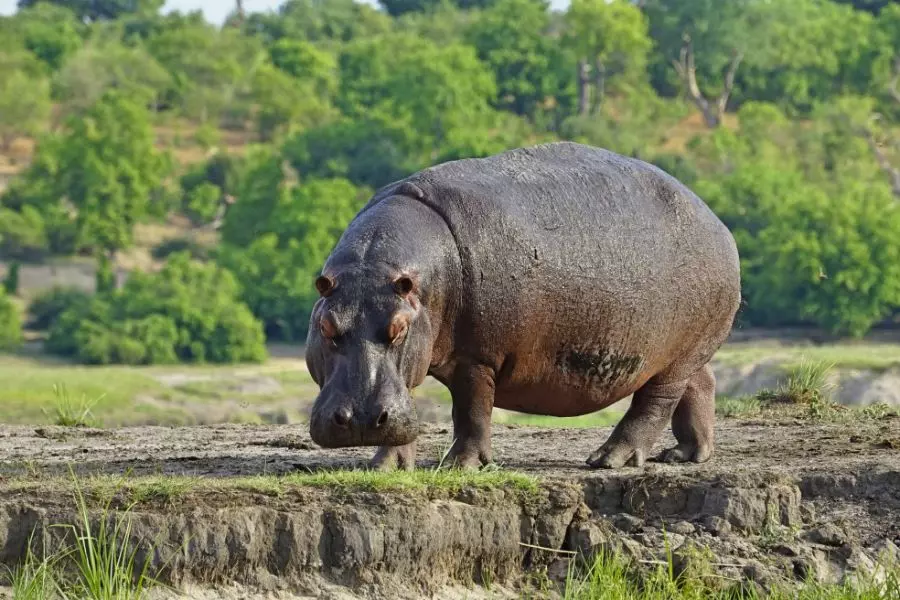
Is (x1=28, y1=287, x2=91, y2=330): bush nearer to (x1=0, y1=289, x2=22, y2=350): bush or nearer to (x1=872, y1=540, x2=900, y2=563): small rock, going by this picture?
(x1=0, y1=289, x2=22, y2=350): bush

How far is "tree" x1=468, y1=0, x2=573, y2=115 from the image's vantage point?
81.8 metres

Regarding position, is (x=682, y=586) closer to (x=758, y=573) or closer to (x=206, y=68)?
(x=758, y=573)

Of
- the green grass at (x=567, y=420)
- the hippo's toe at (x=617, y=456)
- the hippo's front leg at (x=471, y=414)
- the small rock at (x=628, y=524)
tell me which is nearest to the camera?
the small rock at (x=628, y=524)

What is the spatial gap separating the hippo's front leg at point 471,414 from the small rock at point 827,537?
1712mm

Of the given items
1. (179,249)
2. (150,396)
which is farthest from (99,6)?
(150,396)

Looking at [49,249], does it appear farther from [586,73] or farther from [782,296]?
[586,73]

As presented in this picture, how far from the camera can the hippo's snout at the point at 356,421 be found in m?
8.62

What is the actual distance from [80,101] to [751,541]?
68144 millimetres

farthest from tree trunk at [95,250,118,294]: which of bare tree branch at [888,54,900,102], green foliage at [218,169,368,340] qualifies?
bare tree branch at [888,54,900,102]

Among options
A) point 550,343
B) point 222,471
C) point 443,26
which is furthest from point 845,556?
point 443,26

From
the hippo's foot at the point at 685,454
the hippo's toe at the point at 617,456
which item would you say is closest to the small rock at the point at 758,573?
the hippo's toe at the point at 617,456

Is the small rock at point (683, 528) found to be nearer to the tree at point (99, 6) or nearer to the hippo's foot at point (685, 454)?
the hippo's foot at point (685, 454)

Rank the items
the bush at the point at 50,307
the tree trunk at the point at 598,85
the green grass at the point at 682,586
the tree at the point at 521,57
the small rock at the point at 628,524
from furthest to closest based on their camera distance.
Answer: the tree at the point at 521,57 < the tree trunk at the point at 598,85 < the bush at the point at 50,307 < the small rock at the point at 628,524 < the green grass at the point at 682,586

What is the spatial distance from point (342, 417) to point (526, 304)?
4.52 ft
